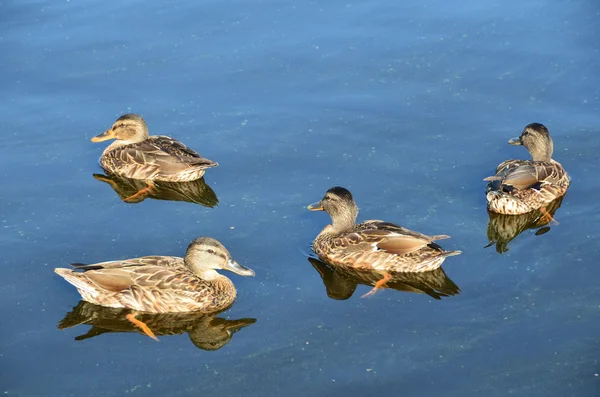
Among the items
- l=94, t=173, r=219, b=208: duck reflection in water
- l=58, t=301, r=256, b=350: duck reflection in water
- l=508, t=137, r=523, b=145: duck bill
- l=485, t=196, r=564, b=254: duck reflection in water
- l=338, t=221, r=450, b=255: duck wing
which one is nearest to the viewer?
l=58, t=301, r=256, b=350: duck reflection in water

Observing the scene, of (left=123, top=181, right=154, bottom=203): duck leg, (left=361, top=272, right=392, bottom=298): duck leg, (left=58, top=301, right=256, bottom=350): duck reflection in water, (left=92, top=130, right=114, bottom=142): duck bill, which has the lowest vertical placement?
(left=361, top=272, right=392, bottom=298): duck leg

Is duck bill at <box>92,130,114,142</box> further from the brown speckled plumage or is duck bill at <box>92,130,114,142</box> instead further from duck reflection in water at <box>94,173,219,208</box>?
the brown speckled plumage

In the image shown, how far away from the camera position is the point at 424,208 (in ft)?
34.8

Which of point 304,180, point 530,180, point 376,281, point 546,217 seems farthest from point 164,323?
point 530,180

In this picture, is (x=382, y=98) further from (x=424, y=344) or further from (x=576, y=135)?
A: (x=424, y=344)

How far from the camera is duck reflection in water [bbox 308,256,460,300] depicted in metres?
9.43

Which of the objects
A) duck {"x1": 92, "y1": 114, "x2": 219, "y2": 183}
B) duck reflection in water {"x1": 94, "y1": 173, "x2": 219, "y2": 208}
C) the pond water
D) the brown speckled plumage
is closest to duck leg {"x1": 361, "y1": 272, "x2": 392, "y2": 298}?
the pond water

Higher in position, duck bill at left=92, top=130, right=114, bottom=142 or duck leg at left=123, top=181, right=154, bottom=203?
duck bill at left=92, top=130, right=114, bottom=142

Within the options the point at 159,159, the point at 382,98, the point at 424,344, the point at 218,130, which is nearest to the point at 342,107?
the point at 382,98

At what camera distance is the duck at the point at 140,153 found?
11750 mm

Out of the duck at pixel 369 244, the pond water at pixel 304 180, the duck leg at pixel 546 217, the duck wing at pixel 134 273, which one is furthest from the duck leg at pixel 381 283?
the duck leg at pixel 546 217

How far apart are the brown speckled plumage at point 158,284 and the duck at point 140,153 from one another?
2.51 m

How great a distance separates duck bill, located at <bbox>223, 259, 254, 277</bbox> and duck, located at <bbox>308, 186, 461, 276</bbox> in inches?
42.2

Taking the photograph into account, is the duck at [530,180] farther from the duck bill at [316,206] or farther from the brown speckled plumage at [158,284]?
the brown speckled plumage at [158,284]
